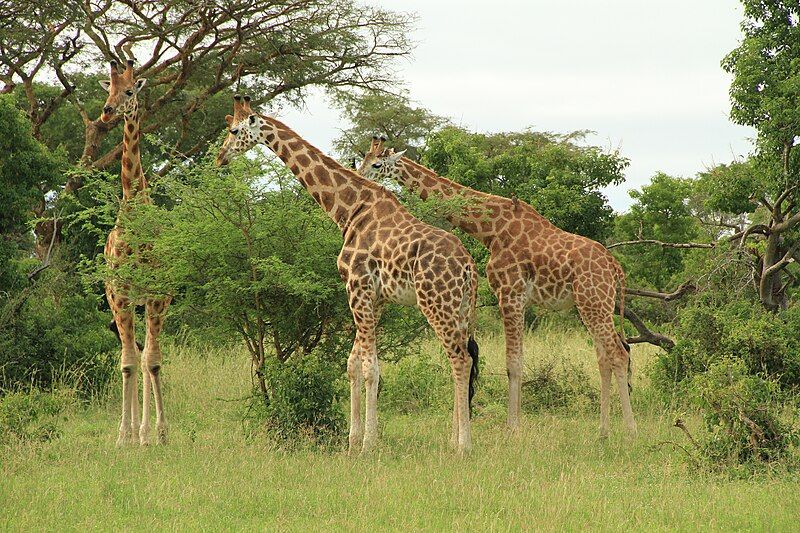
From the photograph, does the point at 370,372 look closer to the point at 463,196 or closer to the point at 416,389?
the point at 463,196

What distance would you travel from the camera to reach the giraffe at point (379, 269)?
9906 millimetres

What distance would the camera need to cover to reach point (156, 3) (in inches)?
921

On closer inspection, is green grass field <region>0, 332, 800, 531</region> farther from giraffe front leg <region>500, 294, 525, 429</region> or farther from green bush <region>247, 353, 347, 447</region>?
giraffe front leg <region>500, 294, 525, 429</region>

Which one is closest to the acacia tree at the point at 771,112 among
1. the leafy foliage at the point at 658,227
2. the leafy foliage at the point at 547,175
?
the leafy foliage at the point at 547,175

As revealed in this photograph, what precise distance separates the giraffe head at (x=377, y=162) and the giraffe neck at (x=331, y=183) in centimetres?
114

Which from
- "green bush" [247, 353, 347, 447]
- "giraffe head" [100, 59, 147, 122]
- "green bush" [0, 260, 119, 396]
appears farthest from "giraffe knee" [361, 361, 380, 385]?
"green bush" [0, 260, 119, 396]

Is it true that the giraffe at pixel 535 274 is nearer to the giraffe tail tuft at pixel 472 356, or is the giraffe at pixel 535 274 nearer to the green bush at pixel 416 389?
the giraffe tail tuft at pixel 472 356

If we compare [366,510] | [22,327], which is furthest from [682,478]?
[22,327]

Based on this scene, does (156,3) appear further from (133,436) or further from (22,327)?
(133,436)

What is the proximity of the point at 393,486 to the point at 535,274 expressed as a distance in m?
4.01

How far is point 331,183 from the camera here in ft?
35.4

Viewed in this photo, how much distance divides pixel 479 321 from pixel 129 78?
10723 mm

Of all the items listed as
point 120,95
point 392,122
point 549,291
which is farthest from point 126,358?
point 392,122

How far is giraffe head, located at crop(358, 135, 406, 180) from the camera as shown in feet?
39.4
